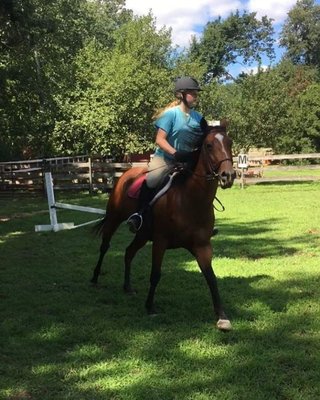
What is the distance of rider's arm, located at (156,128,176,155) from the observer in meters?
5.34

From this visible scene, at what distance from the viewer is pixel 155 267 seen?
5531 millimetres

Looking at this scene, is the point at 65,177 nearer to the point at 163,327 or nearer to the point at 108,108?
the point at 108,108

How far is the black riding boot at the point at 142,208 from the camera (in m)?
5.66

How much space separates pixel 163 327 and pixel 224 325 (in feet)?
2.04

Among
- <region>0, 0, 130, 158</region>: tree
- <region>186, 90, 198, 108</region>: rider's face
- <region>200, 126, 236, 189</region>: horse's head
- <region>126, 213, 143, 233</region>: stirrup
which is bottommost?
<region>126, 213, 143, 233</region>: stirrup

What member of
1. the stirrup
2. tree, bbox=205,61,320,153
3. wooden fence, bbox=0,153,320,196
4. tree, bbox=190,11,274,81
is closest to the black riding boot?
the stirrup

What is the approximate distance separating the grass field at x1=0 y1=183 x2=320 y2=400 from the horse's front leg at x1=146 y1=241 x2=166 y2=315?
0.51 feet

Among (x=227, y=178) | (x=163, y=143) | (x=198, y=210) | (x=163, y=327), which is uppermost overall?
(x=163, y=143)

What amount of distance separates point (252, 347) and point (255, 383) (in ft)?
2.31

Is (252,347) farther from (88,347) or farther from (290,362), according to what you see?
(88,347)

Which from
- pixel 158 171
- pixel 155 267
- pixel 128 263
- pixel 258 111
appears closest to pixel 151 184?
pixel 158 171

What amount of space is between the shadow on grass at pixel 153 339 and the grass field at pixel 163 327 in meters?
0.01

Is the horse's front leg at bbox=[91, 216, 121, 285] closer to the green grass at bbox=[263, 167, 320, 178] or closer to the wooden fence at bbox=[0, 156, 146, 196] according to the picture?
the wooden fence at bbox=[0, 156, 146, 196]

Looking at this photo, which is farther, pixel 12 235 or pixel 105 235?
pixel 12 235
